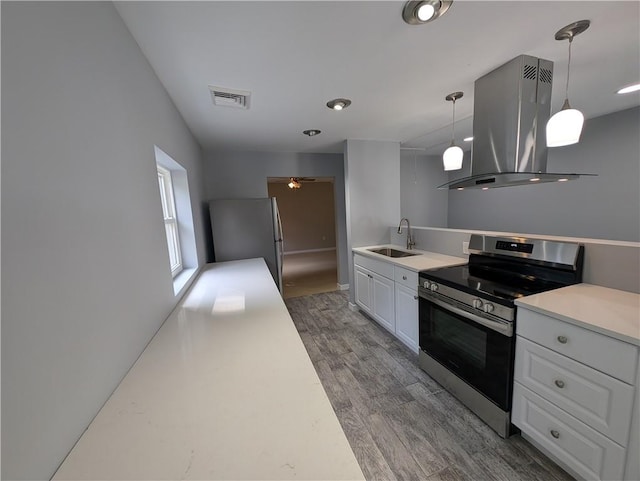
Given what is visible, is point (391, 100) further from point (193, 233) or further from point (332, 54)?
point (193, 233)

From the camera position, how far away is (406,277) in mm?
2322

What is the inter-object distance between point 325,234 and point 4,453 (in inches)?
322

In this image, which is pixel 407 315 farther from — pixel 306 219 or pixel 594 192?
pixel 306 219

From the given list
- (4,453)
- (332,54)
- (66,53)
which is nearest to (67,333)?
(4,453)

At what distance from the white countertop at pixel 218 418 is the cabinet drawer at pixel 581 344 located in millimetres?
1248

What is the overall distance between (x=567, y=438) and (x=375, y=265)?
189 cm

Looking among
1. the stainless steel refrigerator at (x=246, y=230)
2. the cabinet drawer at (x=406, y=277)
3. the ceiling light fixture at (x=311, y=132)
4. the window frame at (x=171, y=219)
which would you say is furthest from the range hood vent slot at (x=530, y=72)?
the window frame at (x=171, y=219)

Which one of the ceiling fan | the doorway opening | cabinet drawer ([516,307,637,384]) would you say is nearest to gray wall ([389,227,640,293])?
cabinet drawer ([516,307,637,384])

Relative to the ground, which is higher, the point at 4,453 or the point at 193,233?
the point at 193,233

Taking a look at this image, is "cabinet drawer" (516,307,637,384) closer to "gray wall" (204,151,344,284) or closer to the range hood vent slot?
the range hood vent slot

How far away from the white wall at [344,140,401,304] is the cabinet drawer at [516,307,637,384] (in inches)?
87.4

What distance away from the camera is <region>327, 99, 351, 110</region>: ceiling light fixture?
2.05 meters

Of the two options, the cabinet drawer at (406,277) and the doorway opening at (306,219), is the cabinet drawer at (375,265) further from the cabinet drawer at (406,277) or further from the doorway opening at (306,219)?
the doorway opening at (306,219)

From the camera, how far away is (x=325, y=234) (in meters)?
8.57
